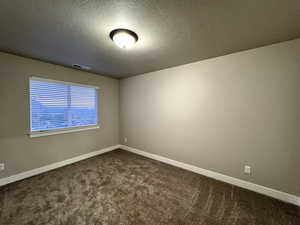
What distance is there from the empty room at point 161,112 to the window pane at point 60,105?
0.02 metres

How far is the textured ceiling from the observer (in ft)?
3.85

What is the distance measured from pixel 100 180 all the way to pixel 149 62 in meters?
2.54

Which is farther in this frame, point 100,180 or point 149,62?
point 149,62

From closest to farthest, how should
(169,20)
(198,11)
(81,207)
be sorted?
(198,11) → (169,20) → (81,207)

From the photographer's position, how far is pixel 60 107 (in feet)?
9.41

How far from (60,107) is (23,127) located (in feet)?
→ 2.40

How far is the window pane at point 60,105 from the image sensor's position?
8.29 ft

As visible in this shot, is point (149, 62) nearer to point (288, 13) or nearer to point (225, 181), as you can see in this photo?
point (288, 13)

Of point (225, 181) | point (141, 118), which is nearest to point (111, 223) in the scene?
point (225, 181)

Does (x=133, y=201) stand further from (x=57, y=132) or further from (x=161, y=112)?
(x=57, y=132)

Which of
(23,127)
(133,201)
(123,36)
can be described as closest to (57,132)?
(23,127)

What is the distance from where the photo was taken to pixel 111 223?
145 cm

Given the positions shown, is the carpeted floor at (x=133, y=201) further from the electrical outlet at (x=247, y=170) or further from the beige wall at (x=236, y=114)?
the beige wall at (x=236, y=114)

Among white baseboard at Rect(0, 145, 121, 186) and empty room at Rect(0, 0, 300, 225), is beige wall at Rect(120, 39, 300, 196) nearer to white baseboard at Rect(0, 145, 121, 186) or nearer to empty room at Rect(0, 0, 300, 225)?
empty room at Rect(0, 0, 300, 225)
